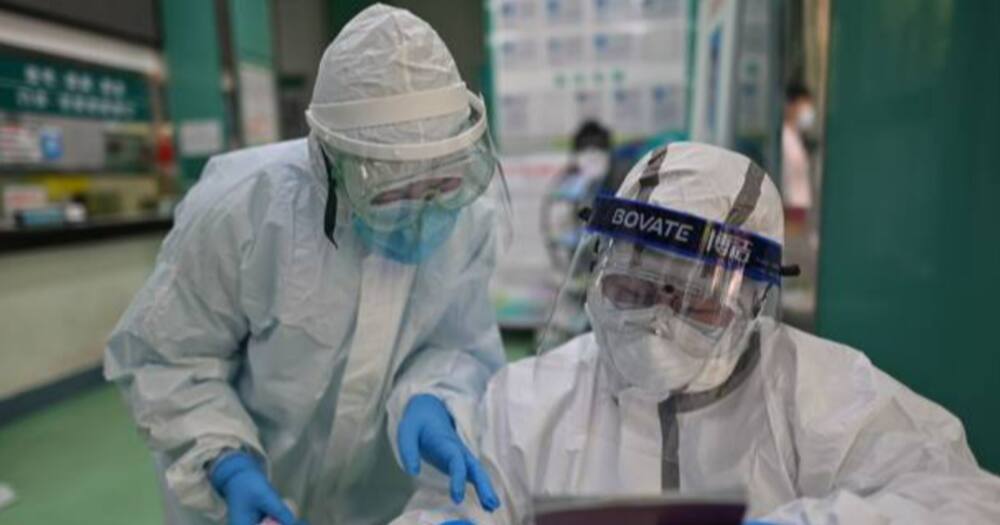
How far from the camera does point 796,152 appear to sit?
199 centimetres

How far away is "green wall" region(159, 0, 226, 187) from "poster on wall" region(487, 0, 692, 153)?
1.49 metres

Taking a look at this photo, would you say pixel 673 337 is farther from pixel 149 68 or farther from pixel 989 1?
pixel 149 68

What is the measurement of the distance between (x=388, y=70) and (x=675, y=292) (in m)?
0.53

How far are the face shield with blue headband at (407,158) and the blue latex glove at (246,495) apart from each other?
1.37 ft

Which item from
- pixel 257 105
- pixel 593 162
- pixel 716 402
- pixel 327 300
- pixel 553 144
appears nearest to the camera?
pixel 716 402

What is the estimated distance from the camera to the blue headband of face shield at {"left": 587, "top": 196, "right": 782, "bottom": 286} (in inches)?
31.1

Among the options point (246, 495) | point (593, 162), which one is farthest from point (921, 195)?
point (593, 162)

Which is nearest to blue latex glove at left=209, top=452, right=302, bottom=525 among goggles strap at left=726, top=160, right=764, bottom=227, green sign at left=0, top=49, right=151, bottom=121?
goggles strap at left=726, top=160, right=764, bottom=227

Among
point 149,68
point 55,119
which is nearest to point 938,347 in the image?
point 55,119

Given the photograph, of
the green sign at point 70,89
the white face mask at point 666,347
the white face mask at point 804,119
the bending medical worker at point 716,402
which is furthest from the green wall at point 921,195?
the green sign at point 70,89

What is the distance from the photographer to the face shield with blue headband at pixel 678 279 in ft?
2.63

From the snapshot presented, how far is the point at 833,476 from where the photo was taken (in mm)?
796

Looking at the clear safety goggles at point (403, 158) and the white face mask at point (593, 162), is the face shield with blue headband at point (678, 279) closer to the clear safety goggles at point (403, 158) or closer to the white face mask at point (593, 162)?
the clear safety goggles at point (403, 158)

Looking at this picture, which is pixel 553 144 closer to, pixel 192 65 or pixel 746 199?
pixel 192 65
